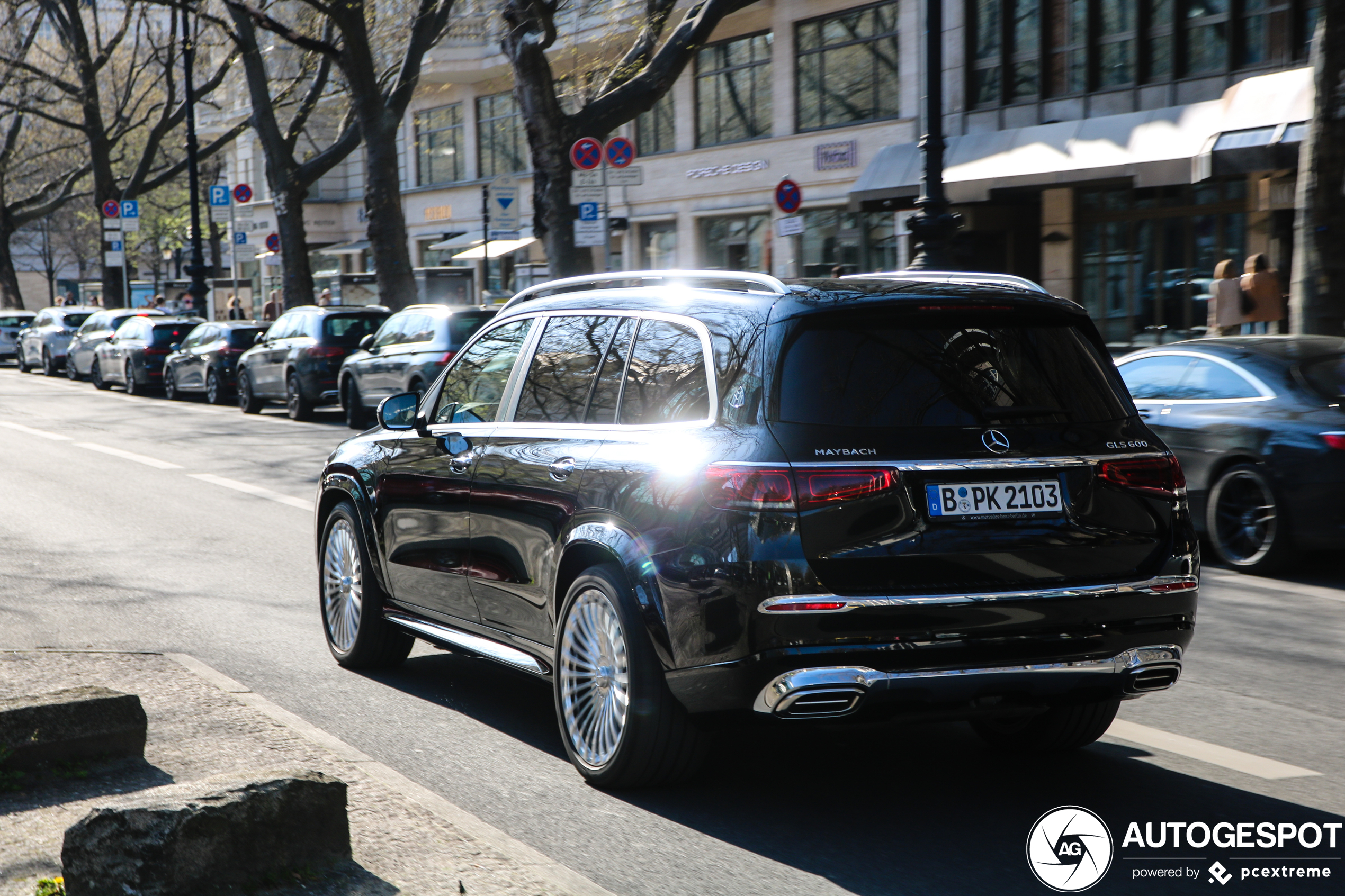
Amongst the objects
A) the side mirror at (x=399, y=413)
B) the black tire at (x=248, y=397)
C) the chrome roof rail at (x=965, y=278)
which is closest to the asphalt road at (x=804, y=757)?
the side mirror at (x=399, y=413)

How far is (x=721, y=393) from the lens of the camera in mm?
4852

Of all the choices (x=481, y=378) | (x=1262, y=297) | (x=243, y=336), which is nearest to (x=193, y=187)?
(x=243, y=336)

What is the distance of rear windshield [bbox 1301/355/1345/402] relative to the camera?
31.8 ft

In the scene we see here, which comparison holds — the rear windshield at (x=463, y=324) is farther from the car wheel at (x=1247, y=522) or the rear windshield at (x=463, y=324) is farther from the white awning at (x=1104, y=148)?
the car wheel at (x=1247, y=522)

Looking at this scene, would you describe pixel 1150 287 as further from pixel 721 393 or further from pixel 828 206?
pixel 721 393

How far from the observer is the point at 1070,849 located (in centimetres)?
450

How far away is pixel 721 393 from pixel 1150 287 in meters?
21.0

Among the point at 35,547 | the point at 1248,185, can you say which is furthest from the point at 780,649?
the point at 1248,185

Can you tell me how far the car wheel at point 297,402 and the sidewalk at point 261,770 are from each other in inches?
629

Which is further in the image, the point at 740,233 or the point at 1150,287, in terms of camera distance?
the point at 740,233

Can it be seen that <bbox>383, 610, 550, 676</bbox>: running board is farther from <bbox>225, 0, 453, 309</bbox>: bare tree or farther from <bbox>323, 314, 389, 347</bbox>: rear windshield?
<bbox>225, 0, 453, 309</bbox>: bare tree

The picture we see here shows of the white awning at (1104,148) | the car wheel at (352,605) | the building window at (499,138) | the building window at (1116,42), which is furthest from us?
the building window at (499,138)

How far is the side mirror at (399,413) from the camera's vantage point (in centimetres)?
664

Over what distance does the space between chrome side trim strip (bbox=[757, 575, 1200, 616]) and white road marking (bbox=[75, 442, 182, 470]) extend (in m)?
12.6
